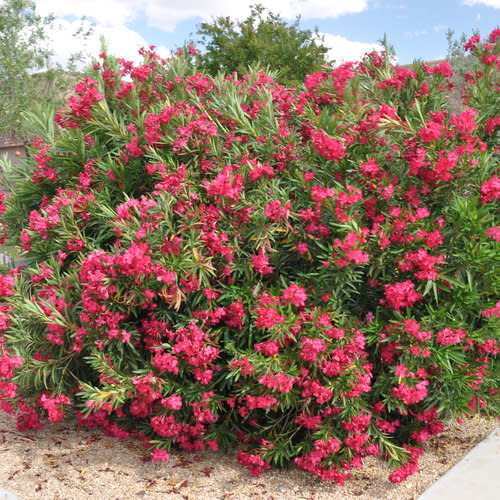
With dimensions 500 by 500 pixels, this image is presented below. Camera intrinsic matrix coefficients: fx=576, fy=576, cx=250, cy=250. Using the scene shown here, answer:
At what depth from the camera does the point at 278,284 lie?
3631mm

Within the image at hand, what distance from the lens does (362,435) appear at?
343 cm

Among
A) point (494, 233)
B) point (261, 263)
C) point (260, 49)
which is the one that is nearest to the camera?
point (494, 233)

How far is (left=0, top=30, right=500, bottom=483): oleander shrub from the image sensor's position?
132 inches

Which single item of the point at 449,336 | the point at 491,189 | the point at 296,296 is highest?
the point at 491,189

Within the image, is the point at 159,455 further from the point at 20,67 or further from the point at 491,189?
the point at 20,67

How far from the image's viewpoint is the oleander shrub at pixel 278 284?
11.0 feet

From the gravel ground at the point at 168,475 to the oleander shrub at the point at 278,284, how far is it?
118mm

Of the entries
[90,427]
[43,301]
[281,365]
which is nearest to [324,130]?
[281,365]

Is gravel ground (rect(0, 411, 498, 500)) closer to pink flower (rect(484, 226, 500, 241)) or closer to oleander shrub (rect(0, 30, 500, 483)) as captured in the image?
oleander shrub (rect(0, 30, 500, 483))

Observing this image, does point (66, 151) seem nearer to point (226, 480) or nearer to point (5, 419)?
point (5, 419)

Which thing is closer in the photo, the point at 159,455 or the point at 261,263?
the point at 261,263

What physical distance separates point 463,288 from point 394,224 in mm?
553

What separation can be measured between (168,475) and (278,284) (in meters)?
1.41

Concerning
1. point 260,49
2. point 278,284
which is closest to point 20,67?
point 260,49
